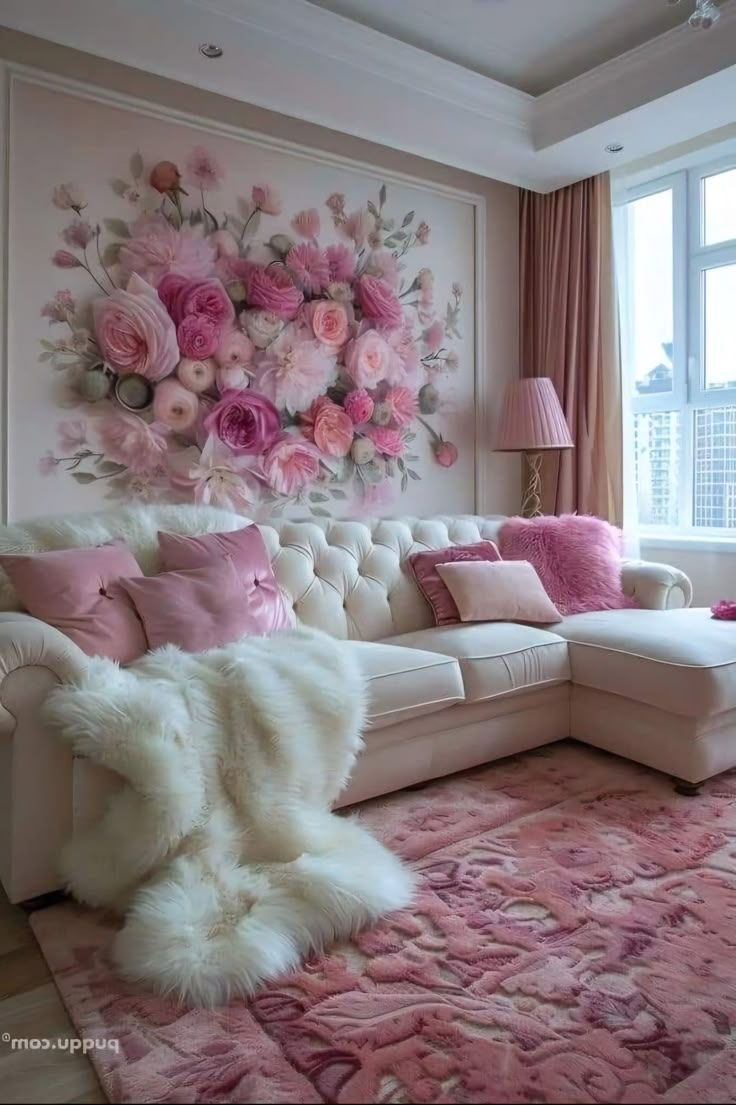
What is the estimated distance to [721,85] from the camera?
2.77 metres

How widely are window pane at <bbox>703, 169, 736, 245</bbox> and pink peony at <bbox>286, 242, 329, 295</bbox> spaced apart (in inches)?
75.9

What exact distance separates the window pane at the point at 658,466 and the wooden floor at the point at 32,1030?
10.9 ft

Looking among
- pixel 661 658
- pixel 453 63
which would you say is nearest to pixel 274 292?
pixel 453 63

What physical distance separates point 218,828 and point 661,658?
1427mm

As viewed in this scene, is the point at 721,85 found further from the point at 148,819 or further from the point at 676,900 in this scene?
the point at 148,819

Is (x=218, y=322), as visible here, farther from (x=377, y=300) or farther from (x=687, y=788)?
(x=687, y=788)

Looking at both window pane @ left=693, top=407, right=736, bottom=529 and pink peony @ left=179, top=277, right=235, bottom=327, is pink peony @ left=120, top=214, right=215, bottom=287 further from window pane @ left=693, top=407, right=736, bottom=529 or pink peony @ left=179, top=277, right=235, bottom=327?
window pane @ left=693, top=407, right=736, bottom=529

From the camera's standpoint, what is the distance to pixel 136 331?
263cm

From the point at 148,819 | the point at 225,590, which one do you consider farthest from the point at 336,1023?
the point at 225,590

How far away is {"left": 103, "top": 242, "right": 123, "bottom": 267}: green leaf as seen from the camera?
8.58 feet

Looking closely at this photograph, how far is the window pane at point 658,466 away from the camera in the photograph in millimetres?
3713

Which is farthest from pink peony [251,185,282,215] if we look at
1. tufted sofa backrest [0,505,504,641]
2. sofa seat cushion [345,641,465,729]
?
sofa seat cushion [345,641,465,729]

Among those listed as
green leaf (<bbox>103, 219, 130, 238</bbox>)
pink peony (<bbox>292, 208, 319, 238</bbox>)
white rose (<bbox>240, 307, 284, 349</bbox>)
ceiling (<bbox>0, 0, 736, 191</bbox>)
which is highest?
ceiling (<bbox>0, 0, 736, 191</bbox>)

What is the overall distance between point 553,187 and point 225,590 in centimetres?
291
